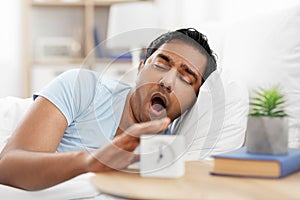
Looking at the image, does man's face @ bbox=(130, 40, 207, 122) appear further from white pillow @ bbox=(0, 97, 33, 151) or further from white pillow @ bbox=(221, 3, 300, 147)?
white pillow @ bbox=(0, 97, 33, 151)

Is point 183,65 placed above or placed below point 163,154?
above

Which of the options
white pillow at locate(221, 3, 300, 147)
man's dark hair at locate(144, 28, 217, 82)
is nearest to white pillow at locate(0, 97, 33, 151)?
man's dark hair at locate(144, 28, 217, 82)

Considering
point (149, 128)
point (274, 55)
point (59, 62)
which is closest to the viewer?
point (149, 128)

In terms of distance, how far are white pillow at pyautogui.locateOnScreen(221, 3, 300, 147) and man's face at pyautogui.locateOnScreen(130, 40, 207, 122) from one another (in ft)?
1.28

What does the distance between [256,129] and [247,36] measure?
820 millimetres

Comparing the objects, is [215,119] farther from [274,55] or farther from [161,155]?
[161,155]

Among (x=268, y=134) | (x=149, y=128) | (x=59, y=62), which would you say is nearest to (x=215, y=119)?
(x=268, y=134)

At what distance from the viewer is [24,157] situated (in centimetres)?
134

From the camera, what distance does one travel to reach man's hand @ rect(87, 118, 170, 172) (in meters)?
1.12

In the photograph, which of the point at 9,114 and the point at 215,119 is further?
the point at 9,114

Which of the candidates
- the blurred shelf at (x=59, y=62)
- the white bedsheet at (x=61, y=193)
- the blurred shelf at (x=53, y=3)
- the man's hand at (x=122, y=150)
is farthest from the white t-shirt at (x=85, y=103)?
the blurred shelf at (x=53, y=3)

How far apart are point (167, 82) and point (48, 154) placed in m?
0.30

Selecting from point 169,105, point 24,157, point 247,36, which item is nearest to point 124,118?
point 169,105

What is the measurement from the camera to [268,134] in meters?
1.19
